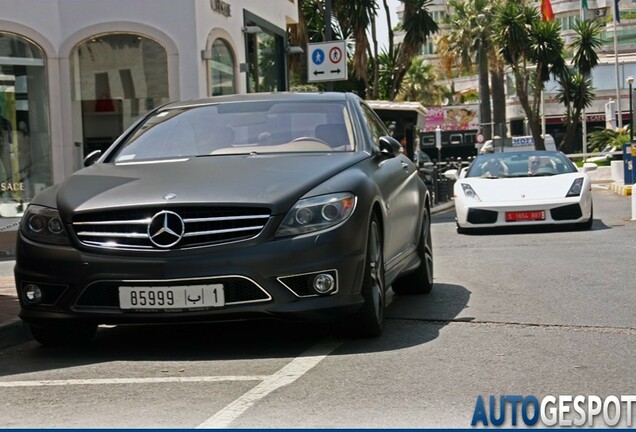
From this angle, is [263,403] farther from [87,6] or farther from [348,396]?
[87,6]

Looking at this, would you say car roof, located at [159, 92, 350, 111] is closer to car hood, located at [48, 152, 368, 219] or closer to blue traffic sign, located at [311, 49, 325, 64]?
car hood, located at [48, 152, 368, 219]

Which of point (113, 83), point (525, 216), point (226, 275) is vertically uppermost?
point (113, 83)

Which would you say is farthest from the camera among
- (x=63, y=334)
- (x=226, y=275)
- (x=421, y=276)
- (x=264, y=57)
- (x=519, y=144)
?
(x=519, y=144)

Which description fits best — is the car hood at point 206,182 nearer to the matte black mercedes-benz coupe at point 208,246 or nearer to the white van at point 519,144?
A: the matte black mercedes-benz coupe at point 208,246

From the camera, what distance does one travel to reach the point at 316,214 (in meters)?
6.75

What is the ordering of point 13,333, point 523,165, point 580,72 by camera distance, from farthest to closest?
1. point 580,72
2. point 523,165
3. point 13,333

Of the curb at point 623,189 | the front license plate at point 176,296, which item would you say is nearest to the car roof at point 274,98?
the front license plate at point 176,296

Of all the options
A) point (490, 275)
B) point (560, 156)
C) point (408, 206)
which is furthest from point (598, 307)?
point (560, 156)

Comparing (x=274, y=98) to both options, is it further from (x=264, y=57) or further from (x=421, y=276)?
(x=264, y=57)

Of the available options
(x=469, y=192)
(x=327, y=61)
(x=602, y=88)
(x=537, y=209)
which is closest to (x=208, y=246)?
(x=537, y=209)

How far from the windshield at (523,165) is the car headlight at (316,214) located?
11.2m

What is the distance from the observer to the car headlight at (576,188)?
16781 mm

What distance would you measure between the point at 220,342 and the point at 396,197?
65.7 inches

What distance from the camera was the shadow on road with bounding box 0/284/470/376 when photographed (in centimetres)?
693
